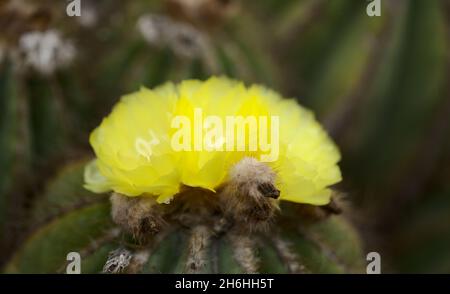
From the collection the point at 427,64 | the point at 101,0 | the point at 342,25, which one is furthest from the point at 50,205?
the point at 427,64

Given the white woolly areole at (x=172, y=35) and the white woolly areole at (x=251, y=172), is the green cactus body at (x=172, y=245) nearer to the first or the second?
the white woolly areole at (x=251, y=172)

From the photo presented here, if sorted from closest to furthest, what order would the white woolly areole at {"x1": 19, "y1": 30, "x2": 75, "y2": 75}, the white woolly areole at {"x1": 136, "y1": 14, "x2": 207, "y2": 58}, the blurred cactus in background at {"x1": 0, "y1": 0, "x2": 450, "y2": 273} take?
the blurred cactus in background at {"x1": 0, "y1": 0, "x2": 450, "y2": 273} → the white woolly areole at {"x1": 19, "y1": 30, "x2": 75, "y2": 75} → the white woolly areole at {"x1": 136, "y1": 14, "x2": 207, "y2": 58}

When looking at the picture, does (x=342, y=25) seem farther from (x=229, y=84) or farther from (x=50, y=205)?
(x=50, y=205)

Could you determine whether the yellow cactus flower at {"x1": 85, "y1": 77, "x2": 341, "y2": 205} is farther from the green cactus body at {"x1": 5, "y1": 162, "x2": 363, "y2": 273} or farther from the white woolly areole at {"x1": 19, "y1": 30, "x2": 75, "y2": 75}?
the white woolly areole at {"x1": 19, "y1": 30, "x2": 75, "y2": 75}

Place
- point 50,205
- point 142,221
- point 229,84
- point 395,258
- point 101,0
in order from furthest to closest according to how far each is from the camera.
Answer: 1. point 395,258
2. point 101,0
3. point 50,205
4. point 229,84
5. point 142,221

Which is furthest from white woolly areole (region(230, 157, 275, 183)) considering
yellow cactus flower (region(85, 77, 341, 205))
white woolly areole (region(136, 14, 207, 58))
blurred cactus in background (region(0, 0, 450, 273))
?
white woolly areole (region(136, 14, 207, 58))

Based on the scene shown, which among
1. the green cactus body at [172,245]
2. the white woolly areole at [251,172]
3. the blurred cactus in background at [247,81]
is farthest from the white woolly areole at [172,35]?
the white woolly areole at [251,172]
